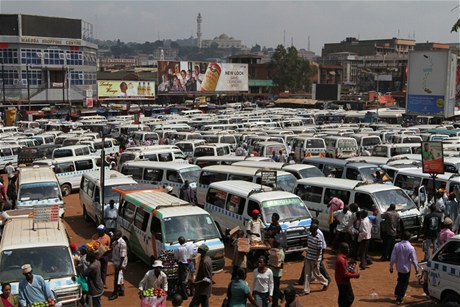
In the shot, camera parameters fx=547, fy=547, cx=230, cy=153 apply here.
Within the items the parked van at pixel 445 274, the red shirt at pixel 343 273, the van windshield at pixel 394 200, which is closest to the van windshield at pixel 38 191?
the van windshield at pixel 394 200

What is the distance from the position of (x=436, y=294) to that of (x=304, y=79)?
105 meters

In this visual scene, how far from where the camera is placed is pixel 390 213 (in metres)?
13.4

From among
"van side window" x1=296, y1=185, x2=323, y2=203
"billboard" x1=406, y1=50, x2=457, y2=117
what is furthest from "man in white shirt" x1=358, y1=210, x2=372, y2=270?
"billboard" x1=406, y1=50, x2=457, y2=117

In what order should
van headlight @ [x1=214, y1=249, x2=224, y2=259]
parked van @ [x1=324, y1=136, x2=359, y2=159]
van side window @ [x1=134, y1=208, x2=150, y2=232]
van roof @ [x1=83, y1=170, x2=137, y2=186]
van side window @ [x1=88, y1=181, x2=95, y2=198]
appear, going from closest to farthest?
1. van headlight @ [x1=214, y1=249, x2=224, y2=259]
2. van side window @ [x1=134, y1=208, x2=150, y2=232]
3. van roof @ [x1=83, y1=170, x2=137, y2=186]
4. van side window @ [x1=88, y1=181, x2=95, y2=198]
5. parked van @ [x1=324, y1=136, x2=359, y2=159]

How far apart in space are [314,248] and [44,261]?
5.35 meters

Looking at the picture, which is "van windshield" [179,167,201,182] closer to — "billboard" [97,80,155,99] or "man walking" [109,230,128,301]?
"man walking" [109,230,128,301]

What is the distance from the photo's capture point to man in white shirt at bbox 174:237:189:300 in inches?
439

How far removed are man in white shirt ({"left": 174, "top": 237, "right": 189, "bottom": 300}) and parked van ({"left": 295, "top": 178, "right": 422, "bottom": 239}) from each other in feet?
18.5

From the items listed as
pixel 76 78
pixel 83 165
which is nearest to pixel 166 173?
pixel 83 165

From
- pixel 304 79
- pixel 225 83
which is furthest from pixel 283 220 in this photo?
pixel 304 79

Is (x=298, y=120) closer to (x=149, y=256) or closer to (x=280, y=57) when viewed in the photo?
(x=149, y=256)

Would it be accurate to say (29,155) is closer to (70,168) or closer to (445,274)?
(70,168)

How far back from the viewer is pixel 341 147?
94.2 feet

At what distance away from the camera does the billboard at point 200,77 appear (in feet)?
280
